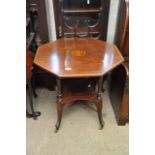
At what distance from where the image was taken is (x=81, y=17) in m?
2.05

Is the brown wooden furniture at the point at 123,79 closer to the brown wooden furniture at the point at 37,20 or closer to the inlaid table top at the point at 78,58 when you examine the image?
the inlaid table top at the point at 78,58

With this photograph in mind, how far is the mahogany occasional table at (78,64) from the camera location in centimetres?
148

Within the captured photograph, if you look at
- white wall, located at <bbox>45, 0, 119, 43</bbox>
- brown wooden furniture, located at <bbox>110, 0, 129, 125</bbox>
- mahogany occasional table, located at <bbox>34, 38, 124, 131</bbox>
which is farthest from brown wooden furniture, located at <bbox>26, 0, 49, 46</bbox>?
brown wooden furniture, located at <bbox>110, 0, 129, 125</bbox>

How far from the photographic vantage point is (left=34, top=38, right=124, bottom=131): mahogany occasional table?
1478 mm

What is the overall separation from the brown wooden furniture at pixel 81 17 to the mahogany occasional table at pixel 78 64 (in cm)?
16

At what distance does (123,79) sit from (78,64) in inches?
18.5

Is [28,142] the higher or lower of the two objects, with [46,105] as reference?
lower

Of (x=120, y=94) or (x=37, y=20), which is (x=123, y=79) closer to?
(x=120, y=94)
